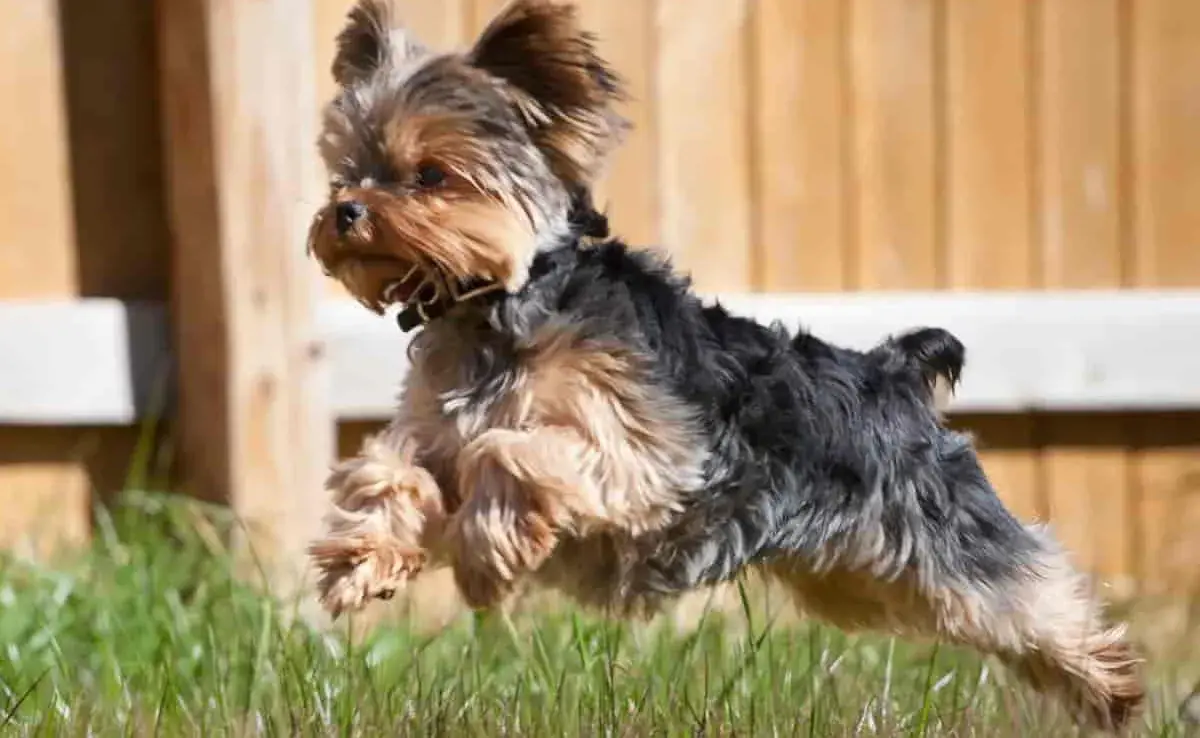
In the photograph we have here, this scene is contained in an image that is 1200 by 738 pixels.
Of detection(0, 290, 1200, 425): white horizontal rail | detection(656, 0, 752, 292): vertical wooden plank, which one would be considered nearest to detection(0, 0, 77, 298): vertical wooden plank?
detection(0, 290, 1200, 425): white horizontal rail

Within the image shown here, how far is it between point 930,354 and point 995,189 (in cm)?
205

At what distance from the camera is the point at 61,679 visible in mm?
3529

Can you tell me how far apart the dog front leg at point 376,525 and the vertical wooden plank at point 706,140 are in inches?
90.9

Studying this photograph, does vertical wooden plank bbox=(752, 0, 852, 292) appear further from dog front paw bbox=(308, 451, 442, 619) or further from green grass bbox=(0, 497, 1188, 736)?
dog front paw bbox=(308, 451, 442, 619)

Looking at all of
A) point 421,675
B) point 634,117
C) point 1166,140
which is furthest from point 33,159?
point 1166,140

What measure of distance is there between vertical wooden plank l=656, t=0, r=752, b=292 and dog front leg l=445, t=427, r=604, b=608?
2.36 metres

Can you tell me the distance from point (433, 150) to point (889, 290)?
2530 millimetres

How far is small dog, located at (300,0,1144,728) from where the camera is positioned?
2.75 meters

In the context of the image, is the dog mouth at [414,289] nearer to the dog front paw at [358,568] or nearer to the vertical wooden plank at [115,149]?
the dog front paw at [358,568]

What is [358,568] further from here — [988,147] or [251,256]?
[988,147]

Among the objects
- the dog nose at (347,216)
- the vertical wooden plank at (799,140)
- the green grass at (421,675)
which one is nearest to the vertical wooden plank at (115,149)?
the green grass at (421,675)

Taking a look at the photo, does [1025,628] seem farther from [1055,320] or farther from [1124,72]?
[1124,72]

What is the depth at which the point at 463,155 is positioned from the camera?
2881 mm

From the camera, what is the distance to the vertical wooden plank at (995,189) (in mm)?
5133
